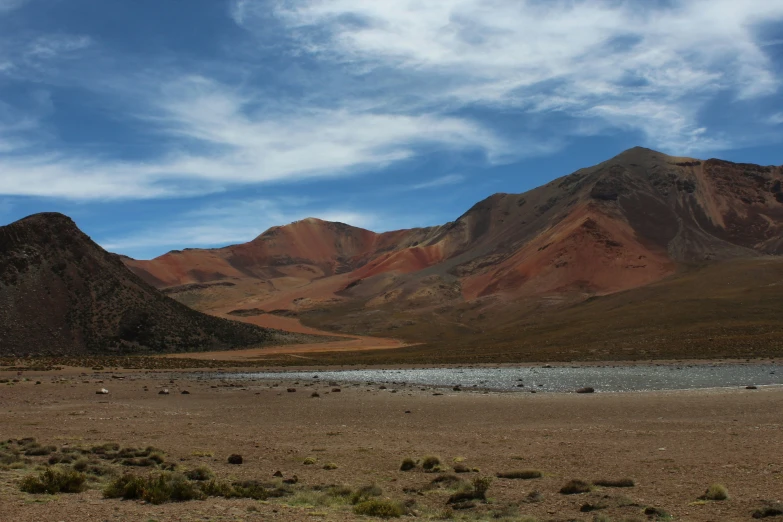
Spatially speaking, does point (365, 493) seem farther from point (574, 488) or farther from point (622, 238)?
point (622, 238)

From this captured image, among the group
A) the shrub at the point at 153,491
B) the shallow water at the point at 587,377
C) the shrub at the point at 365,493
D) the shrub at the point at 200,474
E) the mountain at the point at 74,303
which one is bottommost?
the shallow water at the point at 587,377

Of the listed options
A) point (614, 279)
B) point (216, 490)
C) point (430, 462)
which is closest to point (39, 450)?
point (216, 490)

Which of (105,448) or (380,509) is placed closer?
(380,509)

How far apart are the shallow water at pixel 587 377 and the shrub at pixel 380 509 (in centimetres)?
3045

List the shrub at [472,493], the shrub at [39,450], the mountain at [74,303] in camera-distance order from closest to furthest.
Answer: the shrub at [472,493] → the shrub at [39,450] → the mountain at [74,303]

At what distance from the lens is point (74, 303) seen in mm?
88562

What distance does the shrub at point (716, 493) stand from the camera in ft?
44.8

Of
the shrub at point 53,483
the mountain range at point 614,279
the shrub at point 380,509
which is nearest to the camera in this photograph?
the shrub at point 380,509

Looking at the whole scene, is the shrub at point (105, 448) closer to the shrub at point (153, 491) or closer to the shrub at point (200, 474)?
the shrub at point (200, 474)

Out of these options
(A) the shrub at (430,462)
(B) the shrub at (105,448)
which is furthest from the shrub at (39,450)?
(A) the shrub at (430,462)

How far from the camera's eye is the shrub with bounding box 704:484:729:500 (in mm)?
13656

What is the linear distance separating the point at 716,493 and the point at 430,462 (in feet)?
22.9

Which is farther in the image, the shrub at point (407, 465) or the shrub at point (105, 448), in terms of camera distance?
the shrub at point (105, 448)

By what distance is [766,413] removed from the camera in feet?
89.1
